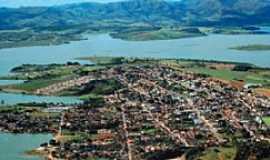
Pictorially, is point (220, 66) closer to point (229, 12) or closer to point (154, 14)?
point (229, 12)

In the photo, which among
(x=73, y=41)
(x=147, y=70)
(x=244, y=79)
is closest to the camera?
(x=244, y=79)

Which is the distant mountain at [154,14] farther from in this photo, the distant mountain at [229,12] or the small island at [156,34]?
the small island at [156,34]

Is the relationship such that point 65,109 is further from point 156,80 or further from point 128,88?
point 156,80

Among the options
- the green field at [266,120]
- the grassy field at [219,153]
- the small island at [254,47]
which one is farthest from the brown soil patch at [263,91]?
the small island at [254,47]

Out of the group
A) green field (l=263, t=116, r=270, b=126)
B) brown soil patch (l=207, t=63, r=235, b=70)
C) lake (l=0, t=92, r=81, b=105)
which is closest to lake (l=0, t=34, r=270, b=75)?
brown soil patch (l=207, t=63, r=235, b=70)

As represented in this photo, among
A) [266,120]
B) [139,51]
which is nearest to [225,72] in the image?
[266,120]

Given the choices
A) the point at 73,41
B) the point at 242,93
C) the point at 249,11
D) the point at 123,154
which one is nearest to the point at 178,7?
the point at 249,11
